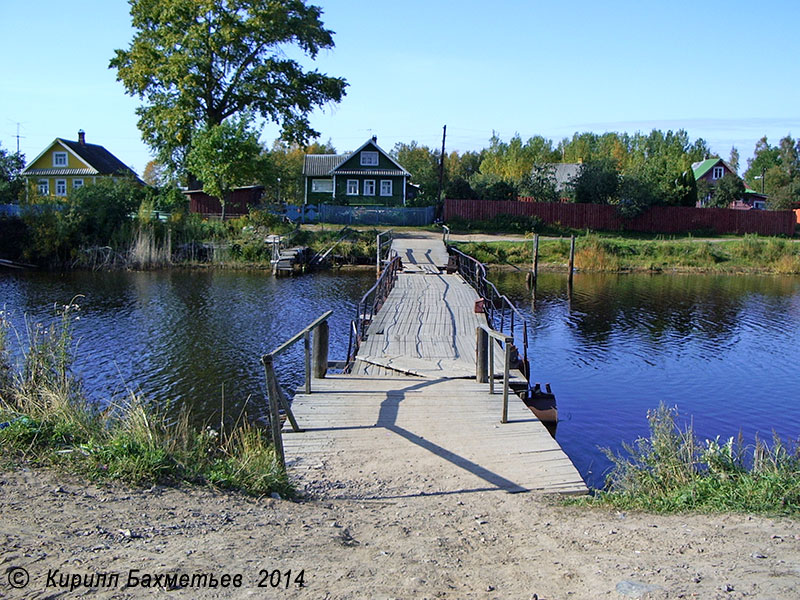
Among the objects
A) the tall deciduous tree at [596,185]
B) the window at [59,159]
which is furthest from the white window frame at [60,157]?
the tall deciduous tree at [596,185]

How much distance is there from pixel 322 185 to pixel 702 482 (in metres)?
53.9

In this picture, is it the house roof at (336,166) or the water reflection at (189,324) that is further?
the house roof at (336,166)

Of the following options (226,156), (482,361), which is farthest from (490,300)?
(226,156)

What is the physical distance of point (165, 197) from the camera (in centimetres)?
5072

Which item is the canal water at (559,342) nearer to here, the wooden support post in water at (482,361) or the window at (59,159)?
the wooden support post in water at (482,361)

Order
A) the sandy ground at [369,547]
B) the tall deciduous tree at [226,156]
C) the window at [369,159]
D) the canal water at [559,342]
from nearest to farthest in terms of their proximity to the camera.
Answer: the sandy ground at [369,547] → the canal water at [559,342] → the tall deciduous tree at [226,156] → the window at [369,159]

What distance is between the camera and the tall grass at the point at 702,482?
261 inches

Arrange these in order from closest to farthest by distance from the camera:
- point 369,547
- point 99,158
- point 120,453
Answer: point 369,547, point 120,453, point 99,158

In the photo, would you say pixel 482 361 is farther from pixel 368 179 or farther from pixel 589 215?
pixel 368 179

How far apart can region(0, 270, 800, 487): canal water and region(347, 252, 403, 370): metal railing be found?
1.59 meters

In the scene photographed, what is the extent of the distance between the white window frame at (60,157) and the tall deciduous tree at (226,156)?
25.6 meters

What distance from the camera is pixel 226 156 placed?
144ft

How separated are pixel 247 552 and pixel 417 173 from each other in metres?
72.2

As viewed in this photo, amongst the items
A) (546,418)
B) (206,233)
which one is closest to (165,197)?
(206,233)
